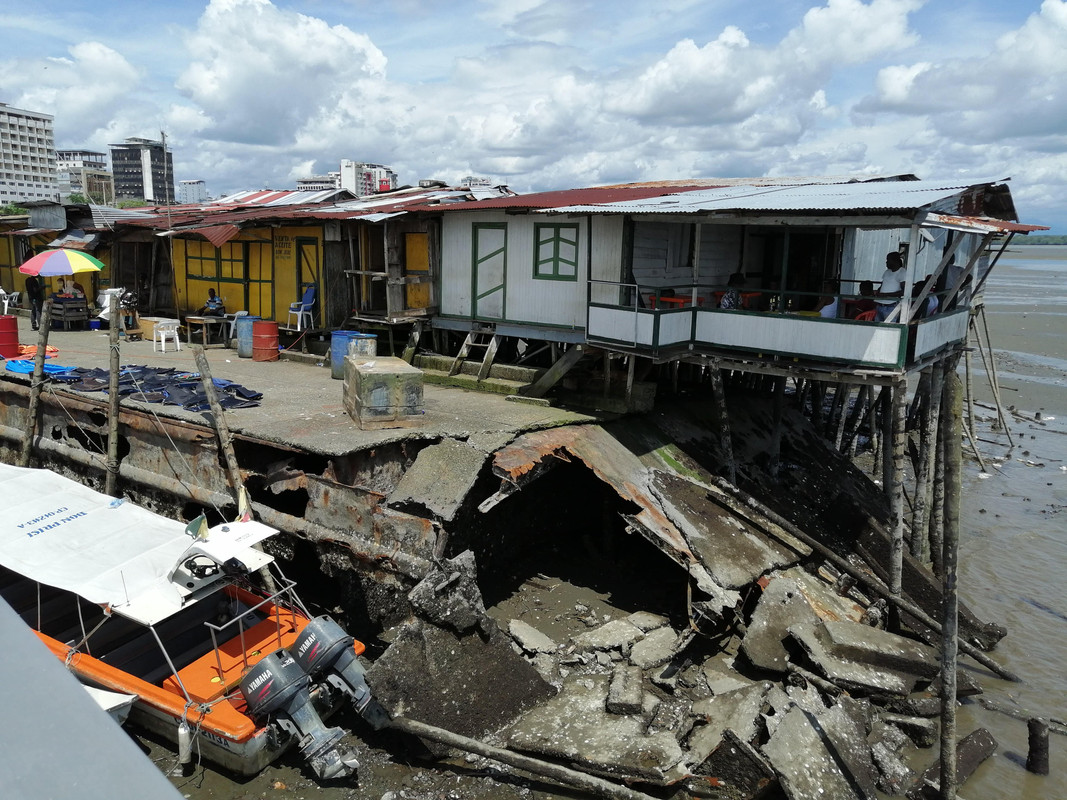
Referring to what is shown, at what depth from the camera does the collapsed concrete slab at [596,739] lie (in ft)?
24.8

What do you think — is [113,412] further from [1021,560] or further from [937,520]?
[1021,560]

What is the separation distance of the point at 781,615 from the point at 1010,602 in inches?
223

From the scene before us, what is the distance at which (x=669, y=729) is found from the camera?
838cm

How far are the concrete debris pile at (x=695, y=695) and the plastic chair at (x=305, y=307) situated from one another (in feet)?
34.1

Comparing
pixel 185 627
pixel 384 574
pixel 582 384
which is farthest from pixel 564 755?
pixel 582 384

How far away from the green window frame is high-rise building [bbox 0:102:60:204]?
485 ft

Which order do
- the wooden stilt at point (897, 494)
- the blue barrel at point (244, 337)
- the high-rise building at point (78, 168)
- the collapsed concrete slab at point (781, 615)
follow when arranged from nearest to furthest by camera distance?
the collapsed concrete slab at point (781, 615) < the wooden stilt at point (897, 494) < the blue barrel at point (244, 337) < the high-rise building at point (78, 168)

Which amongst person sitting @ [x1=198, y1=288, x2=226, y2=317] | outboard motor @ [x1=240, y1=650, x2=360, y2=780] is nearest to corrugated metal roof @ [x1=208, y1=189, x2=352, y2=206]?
person sitting @ [x1=198, y1=288, x2=226, y2=317]

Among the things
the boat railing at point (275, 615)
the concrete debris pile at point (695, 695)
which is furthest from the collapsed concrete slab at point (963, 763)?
the boat railing at point (275, 615)

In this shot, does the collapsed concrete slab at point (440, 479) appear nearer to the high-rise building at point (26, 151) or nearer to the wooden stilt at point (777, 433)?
the wooden stilt at point (777, 433)

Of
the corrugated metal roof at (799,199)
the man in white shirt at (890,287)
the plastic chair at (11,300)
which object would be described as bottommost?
the plastic chair at (11,300)

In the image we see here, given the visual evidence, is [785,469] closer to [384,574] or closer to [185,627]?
[384,574]

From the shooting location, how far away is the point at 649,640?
389 inches

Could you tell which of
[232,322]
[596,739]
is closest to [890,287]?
[596,739]
